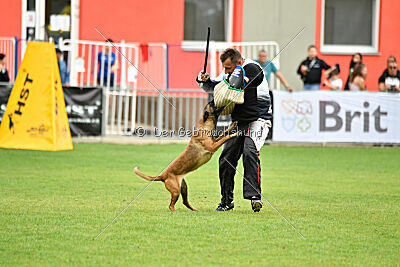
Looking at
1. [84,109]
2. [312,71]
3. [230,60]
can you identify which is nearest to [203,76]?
[230,60]

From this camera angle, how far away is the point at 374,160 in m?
15.6

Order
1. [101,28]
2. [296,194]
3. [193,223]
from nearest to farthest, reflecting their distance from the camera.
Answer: [193,223], [296,194], [101,28]

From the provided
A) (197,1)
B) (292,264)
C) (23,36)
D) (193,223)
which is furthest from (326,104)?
(292,264)

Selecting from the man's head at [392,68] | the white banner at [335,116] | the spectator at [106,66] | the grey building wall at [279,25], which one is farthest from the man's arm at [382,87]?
the spectator at [106,66]

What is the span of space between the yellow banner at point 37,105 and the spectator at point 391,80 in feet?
26.4

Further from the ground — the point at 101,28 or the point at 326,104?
the point at 101,28

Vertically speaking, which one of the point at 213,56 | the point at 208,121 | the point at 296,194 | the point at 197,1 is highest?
the point at 197,1

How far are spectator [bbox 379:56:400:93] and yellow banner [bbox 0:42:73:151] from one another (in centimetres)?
805

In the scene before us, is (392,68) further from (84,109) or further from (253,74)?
(253,74)

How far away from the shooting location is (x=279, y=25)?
21.9 meters

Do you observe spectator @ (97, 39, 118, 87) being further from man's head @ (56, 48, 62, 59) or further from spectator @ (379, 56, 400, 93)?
spectator @ (379, 56, 400, 93)

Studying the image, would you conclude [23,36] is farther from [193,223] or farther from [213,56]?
[193,223]

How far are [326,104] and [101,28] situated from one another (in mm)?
7362

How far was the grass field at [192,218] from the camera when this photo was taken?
6.14m
